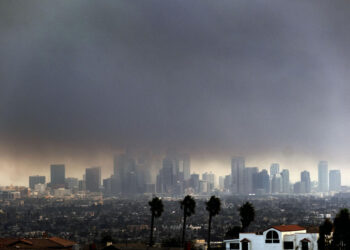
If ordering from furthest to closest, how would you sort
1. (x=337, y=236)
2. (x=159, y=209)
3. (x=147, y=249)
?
1. (x=159, y=209)
2. (x=147, y=249)
3. (x=337, y=236)

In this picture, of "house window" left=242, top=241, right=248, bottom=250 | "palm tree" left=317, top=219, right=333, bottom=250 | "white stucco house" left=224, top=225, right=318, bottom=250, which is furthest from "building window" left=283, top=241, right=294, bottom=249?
"house window" left=242, top=241, right=248, bottom=250

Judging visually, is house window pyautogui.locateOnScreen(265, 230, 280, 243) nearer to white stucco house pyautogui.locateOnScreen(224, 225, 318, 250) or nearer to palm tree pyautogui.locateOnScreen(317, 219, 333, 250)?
white stucco house pyautogui.locateOnScreen(224, 225, 318, 250)

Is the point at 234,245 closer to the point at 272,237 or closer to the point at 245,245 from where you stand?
the point at 245,245

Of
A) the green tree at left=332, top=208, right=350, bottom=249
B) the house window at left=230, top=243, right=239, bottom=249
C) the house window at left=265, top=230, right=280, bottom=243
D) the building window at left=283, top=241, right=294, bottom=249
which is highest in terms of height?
the green tree at left=332, top=208, right=350, bottom=249

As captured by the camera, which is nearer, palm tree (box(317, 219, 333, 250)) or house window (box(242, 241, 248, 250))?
palm tree (box(317, 219, 333, 250))

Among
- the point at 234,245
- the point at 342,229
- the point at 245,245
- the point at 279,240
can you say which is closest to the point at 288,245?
the point at 279,240

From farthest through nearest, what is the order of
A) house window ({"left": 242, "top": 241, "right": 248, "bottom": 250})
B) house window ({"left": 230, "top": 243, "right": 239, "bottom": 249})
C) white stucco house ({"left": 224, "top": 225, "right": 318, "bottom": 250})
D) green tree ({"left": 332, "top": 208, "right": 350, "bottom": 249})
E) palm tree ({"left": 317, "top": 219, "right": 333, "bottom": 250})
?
house window ({"left": 230, "top": 243, "right": 239, "bottom": 249}), house window ({"left": 242, "top": 241, "right": 248, "bottom": 250}), white stucco house ({"left": 224, "top": 225, "right": 318, "bottom": 250}), palm tree ({"left": 317, "top": 219, "right": 333, "bottom": 250}), green tree ({"left": 332, "top": 208, "right": 350, "bottom": 249})

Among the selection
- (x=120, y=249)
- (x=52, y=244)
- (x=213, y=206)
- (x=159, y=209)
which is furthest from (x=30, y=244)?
(x=213, y=206)

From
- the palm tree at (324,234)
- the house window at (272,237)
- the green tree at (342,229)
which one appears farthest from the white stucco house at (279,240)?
the green tree at (342,229)

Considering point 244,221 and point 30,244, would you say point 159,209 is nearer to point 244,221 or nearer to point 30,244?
point 244,221
